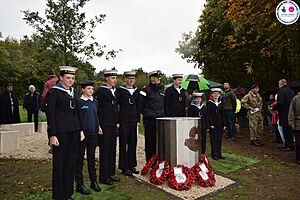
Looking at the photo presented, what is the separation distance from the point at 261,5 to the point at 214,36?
626 centimetres

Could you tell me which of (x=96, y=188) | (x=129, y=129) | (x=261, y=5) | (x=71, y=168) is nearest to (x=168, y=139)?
(x=129, y=129)

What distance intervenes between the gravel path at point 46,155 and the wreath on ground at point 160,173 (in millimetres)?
126

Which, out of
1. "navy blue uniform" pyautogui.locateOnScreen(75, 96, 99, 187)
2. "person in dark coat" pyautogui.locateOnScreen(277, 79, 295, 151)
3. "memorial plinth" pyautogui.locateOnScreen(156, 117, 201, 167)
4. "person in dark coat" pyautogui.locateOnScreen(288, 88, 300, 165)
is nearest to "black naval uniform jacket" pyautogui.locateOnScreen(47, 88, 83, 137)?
"navy blue uniform" pyautogui.locateOnScreen(75, 96, 99, 187)

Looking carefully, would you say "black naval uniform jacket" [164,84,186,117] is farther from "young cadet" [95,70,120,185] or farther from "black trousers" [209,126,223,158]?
"young cadet" [95,70,120,185]

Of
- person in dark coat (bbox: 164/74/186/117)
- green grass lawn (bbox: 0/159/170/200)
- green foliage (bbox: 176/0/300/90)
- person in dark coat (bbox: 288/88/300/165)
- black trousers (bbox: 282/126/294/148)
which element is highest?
green foliage (bbox: 176/0/300/90)

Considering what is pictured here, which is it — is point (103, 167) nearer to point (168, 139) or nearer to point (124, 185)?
point (124, 185)

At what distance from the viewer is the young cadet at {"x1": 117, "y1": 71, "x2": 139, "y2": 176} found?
5.97 meters

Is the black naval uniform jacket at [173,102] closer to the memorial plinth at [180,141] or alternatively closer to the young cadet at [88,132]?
the memorial plinth at [180,141]

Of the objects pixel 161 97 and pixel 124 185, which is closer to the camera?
pixel 124 185

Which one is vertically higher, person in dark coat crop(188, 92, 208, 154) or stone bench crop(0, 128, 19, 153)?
person in dark coat crop(188, 92, 208, 154)

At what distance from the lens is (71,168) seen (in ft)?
14.7

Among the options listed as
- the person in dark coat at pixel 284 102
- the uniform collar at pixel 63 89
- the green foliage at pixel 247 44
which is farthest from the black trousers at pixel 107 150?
the green foliage at pixel 247 44

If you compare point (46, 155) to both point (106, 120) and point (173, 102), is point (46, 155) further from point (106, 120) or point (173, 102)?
point (173, 102)

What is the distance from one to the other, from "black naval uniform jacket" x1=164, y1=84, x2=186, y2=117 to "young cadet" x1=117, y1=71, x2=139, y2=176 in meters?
1.00
